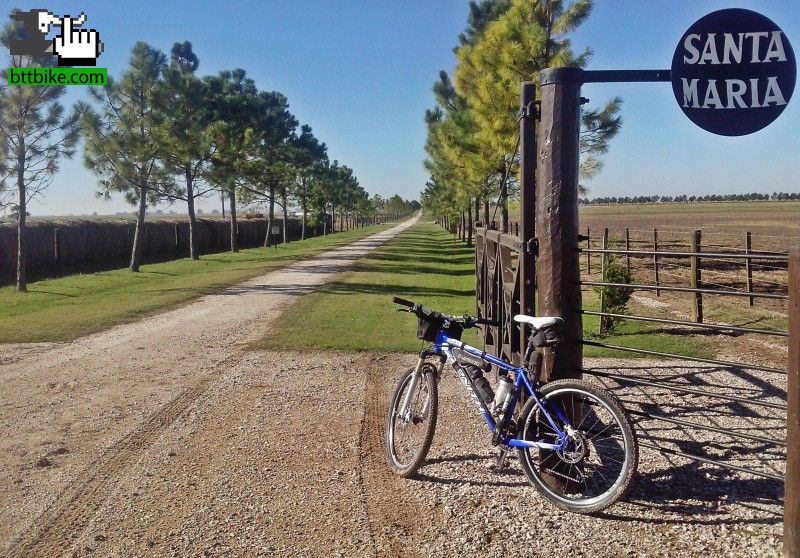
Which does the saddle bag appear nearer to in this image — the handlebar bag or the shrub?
the handlebar bag

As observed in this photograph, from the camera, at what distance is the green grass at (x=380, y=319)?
9.30m

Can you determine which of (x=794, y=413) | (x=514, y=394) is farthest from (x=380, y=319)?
(x=794, y=413)

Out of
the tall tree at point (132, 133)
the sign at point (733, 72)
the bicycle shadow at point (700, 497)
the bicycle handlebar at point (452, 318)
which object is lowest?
the bicycle shadow at point (700, 497)

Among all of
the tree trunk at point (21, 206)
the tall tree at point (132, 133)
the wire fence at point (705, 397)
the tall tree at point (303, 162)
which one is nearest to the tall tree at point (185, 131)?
the tall tree at point (132, 133)

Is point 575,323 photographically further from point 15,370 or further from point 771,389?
point 15,370

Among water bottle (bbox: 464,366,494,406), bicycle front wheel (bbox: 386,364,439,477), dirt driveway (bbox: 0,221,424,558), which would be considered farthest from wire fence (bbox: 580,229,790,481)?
dirt driveway (bbox: 0,221,424,558)

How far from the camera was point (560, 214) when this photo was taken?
420cm

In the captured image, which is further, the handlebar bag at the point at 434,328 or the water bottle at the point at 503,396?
the handlebar bag at the point at 434,328

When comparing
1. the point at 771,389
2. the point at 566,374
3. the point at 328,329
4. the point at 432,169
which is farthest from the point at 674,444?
the point at 432,169

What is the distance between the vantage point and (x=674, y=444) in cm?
520

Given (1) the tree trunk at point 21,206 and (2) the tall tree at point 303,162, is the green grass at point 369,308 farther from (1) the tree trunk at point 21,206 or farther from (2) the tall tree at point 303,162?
(2) the tall tree at point 303,162

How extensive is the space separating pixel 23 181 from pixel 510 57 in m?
12.3

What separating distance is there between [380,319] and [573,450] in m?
7.94

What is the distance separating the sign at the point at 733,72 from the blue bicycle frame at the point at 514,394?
179 cm
